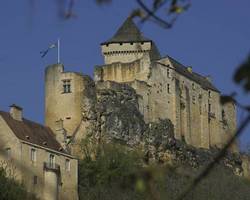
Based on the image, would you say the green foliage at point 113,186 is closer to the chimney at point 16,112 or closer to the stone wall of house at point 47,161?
the stone wall of house at point 47,161

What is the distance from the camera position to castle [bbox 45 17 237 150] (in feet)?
173

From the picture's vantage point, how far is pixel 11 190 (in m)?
35.3

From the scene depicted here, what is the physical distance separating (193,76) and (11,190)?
104 feet

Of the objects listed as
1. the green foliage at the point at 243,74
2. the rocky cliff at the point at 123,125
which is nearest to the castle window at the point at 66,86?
the rocky cliff at the point at 123,125

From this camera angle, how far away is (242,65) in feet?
10.1

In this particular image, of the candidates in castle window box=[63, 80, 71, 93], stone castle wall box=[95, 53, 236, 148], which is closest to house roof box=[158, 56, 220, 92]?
stone castle wall box=[95, 53, 236, 148]

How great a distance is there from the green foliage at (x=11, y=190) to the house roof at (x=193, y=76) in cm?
2566

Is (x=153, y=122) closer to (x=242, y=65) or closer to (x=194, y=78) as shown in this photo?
(x=194, y=78)

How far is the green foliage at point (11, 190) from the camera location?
3478cm

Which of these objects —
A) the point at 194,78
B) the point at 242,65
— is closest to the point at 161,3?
the point at 242,65

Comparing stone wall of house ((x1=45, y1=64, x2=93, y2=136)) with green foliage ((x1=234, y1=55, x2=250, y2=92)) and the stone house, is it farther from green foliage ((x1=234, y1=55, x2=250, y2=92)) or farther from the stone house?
green foliage ((x1=234, y1=55, x2=250, y2=92))

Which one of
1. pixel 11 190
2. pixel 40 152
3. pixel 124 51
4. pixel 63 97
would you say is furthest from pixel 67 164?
Answer: pixel 124 51

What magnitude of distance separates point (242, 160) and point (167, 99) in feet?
32.6

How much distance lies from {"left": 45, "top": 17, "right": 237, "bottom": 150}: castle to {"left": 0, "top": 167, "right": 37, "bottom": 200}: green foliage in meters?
11.8
